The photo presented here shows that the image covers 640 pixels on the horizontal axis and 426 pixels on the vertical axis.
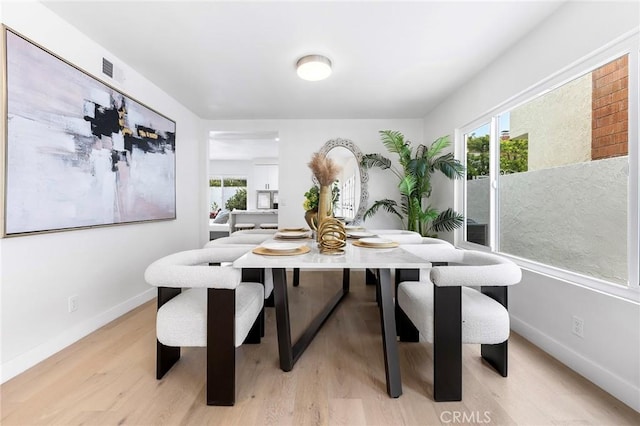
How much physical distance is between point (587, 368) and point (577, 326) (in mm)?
230

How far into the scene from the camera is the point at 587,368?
1577 mm

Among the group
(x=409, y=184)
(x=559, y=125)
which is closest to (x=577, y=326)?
(x=559, y=125)

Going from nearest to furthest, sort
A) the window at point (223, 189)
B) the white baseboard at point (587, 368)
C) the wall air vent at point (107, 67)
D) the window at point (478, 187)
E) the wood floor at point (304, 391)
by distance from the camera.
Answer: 1. the wood floor at point (304, 391)
2. the white baseboard at point (587, 368)
3. the wall air vent at point (107, 67)
4. the window at point (478, 187)
5. the window at point (223, 189)

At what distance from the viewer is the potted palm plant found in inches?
129

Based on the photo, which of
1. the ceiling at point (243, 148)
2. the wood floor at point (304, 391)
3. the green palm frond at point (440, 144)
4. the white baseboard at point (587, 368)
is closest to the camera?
the wood floor at point (304, 391)

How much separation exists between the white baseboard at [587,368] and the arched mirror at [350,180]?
265 cm

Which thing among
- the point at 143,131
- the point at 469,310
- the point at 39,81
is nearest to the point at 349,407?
the point at 469,310

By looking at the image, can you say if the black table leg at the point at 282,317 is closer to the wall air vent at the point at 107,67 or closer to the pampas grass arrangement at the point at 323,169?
the pampas grass arrangement at the point at 323,169

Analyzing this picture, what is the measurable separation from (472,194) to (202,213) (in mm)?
3805

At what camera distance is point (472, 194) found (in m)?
3.11

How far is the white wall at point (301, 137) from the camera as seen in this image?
14.2 ft

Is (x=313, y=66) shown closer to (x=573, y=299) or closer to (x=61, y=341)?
(x=573, y=299)

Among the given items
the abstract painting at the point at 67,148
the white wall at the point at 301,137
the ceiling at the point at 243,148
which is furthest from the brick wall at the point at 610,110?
the ceiling at the point at 243,148

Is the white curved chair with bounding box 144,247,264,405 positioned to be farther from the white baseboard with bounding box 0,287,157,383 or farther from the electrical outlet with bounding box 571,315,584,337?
the electrical outlet with bounding box 571,315,584,337
